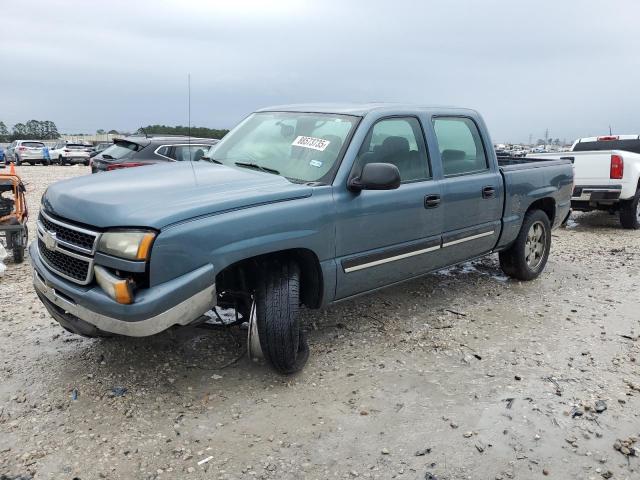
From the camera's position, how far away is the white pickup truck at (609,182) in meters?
9.18

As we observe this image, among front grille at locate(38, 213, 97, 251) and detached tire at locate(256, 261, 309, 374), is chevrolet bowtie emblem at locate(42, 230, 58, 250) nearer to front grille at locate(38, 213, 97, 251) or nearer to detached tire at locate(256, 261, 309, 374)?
front grille at locate(38, 213, 97, 251)

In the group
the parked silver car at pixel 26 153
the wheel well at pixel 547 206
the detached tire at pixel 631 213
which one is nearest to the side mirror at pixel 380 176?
the wheel well at pixel 547 206

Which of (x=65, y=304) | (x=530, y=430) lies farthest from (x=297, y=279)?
(x=530, y=430)

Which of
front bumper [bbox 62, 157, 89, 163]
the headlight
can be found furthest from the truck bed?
front bumper [bbox 62, 157, 89, 163]

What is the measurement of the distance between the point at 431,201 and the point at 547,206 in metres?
2.44

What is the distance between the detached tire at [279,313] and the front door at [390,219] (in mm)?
417

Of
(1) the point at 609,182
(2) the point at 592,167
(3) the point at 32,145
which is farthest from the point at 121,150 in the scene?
(3) the point at 32,145

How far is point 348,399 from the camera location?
11.0ft

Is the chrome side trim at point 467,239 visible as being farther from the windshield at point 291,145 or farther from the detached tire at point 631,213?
the detached tire at point 631,213

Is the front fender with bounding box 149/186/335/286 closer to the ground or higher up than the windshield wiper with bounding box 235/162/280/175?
closer to the ground

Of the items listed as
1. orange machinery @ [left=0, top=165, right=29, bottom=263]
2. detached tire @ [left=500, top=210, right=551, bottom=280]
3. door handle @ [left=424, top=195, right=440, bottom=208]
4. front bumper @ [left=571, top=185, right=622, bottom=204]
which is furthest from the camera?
front bumper @ [left=571, top=185, right=622, bottom=204]

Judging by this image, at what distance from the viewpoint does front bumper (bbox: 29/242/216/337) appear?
2818mm

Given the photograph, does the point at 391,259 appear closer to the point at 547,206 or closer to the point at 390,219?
the point at 390,219

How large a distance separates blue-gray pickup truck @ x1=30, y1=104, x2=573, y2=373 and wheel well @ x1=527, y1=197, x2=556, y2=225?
0.85m
